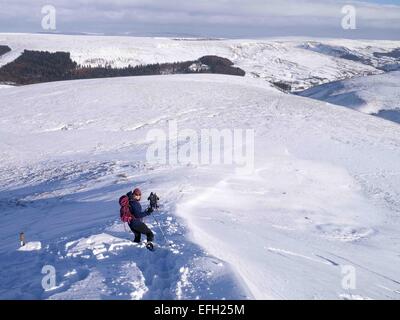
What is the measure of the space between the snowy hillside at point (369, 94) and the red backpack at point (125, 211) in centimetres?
5702

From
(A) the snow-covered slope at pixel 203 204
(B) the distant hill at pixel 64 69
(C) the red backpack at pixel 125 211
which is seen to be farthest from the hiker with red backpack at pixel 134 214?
(B) the distant hill at pixel 64 69

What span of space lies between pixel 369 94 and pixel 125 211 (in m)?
70.7

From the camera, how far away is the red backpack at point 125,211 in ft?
33.0

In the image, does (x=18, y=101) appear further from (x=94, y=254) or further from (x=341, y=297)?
(x=341, y=297)

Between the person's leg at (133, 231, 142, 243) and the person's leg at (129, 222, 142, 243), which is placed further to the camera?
the person's leg at (133, 231, 142, 243)

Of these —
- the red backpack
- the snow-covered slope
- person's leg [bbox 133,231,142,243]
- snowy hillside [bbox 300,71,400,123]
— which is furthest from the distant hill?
the red backpack

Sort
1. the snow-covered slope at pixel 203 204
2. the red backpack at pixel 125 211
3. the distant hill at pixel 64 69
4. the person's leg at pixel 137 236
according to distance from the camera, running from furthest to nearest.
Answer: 1. the distant hill at pixel 64 69
2. the person's leg at pixel 137 236
3. the red backpack at pixel 125 211
4. the snow-covered slope at pixel 203 204

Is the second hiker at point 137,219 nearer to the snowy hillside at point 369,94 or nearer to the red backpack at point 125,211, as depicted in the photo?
the red backpack at point 125,211

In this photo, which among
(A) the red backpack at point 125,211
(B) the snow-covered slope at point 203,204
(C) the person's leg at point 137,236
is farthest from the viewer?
(C) the person's leg at point 137,236

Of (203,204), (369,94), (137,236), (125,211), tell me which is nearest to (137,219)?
(125,211)

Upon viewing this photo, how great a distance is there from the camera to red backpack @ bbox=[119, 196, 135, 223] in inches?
396

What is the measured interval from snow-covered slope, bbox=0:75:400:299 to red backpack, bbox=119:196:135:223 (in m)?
0.70

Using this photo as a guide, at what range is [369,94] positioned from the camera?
243 feet

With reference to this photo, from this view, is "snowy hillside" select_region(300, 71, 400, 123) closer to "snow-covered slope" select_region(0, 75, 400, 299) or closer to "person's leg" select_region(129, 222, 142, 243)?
"snow-covered slope" select_region(0, 75, 400, 299)
